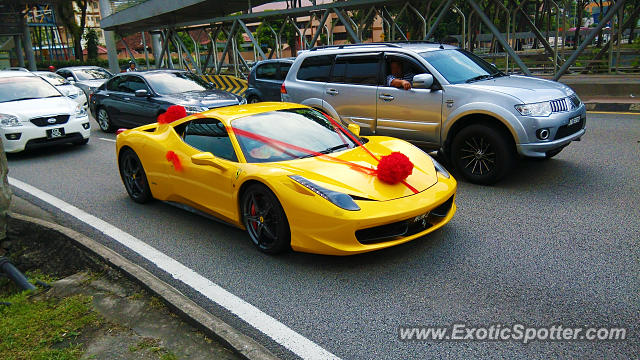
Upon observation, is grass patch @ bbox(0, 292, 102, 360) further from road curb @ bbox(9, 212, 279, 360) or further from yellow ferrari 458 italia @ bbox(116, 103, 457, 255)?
yellow ferrari 458 italia @ bbox(116, 103, 457, 255)

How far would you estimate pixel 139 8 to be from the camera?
2469 cm

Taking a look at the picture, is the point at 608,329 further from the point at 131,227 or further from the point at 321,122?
the point at 131,227

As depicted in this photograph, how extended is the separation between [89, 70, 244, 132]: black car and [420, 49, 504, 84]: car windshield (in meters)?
5.26

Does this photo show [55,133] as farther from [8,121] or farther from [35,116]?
[8,121]

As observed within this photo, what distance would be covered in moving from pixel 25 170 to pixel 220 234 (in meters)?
5.78

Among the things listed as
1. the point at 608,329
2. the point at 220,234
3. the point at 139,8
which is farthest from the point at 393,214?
the point at 139,8

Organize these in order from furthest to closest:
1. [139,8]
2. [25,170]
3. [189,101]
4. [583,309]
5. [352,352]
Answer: [139,8], [189,101], [25,170], [583,309], [352,352]

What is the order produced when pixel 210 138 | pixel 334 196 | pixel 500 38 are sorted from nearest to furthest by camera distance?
pixel 334 196 → pixel 210 138 → pixel 500 38

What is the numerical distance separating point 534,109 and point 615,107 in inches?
290

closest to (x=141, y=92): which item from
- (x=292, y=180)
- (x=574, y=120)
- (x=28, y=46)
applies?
(x=292, y=180)

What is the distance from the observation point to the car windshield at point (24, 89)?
11.2 m

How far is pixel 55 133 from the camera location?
34.6 ft

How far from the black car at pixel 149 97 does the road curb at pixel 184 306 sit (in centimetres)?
652

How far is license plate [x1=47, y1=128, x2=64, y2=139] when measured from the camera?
34.4 ft
